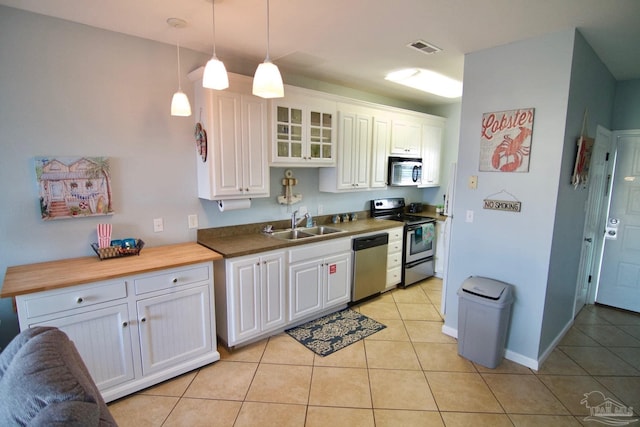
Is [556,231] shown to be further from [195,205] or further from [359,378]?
[195,205]

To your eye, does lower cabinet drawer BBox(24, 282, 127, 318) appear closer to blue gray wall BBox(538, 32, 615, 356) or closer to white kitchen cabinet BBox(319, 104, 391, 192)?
white kitchen cabinet BBox(319, 104, 391, 192)

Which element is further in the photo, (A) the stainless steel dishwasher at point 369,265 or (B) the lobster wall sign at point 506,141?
(A) the stainless steel dishwasher at point 369,265

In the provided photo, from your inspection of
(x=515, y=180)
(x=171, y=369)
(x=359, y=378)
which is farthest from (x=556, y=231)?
(x=171, y=369)

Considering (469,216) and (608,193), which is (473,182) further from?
(608,193)

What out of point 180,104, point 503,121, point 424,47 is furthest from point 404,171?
point 180,104

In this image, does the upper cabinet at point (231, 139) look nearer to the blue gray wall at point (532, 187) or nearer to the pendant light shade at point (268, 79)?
the pendant light shade at point (268, 79)

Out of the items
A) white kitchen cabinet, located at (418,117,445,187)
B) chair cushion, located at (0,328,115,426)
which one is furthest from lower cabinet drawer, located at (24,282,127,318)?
white kitchen cabinet, located at (418,117,445,187)

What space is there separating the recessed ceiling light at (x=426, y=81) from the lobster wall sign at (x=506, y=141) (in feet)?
3.36

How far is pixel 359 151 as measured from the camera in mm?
4016

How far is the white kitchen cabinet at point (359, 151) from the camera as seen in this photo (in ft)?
12.5

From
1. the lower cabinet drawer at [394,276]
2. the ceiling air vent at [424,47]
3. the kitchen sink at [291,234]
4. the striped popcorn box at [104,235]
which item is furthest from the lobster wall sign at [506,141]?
the striped popcorn box at [104,235]

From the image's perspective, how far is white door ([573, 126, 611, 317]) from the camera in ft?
11.1

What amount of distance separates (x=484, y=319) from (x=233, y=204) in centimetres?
238

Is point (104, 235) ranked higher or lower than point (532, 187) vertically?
lower
